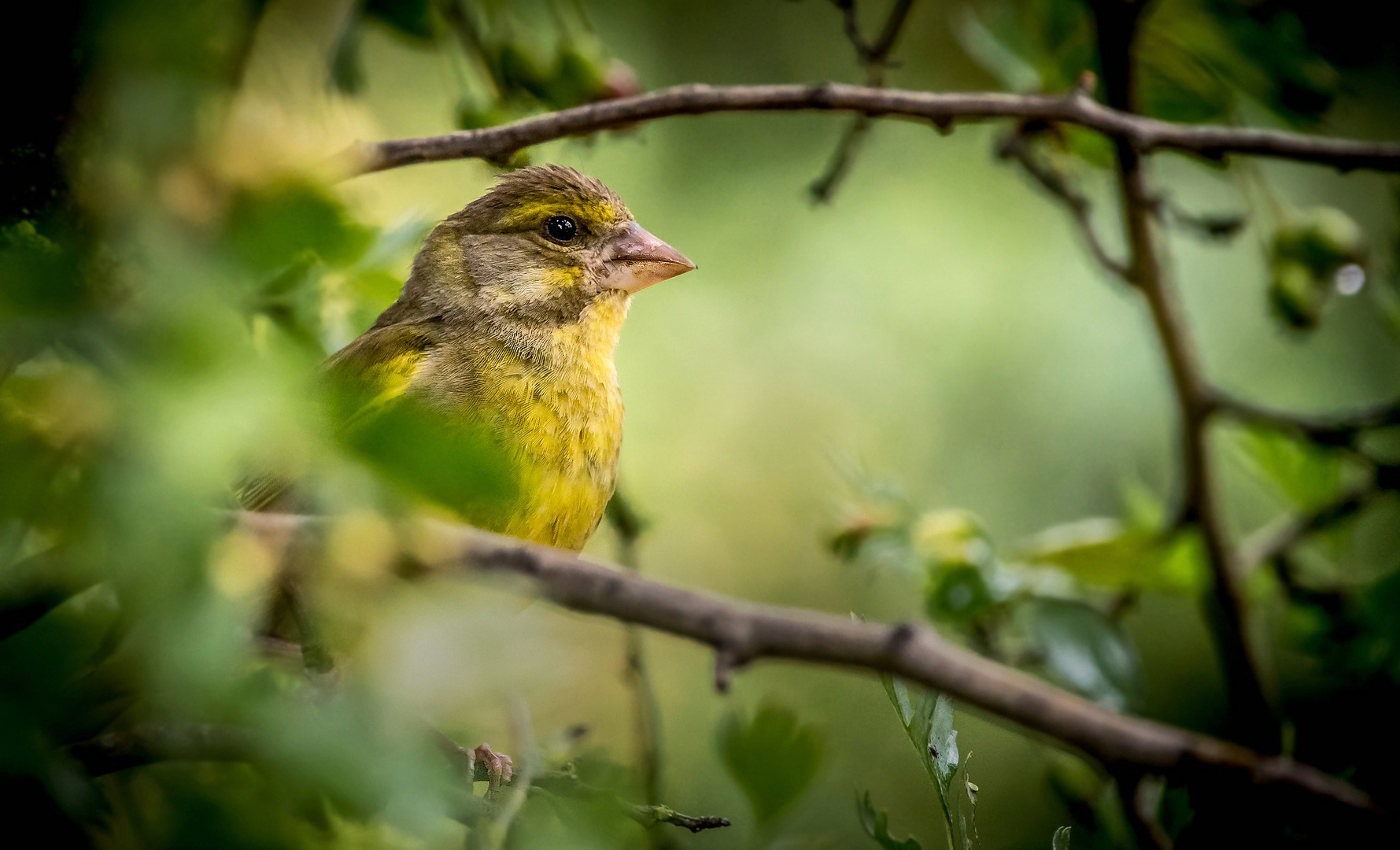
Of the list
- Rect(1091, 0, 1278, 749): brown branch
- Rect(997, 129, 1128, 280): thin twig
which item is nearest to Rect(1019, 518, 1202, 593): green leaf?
Rect(1091, 0, 1278, 749): brown branch

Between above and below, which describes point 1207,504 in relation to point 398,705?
below

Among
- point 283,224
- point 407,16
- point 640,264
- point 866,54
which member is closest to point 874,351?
point 640,264

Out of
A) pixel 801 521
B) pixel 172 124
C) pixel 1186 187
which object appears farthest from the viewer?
pixel 801 521

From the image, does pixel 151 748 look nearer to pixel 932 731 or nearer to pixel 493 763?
pixel 932 731

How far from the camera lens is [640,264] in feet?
8.55

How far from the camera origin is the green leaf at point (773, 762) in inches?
46.5

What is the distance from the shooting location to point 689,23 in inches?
190

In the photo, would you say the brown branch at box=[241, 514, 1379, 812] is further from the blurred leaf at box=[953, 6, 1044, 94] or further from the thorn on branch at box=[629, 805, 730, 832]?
the blurred leaf at box=[953, 6, 1044, 94]

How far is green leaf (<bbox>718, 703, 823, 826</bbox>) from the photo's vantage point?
3.88ft

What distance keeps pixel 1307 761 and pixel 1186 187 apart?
9.05 ft

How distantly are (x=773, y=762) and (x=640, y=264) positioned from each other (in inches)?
62.7

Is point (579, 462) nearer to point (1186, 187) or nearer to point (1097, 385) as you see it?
point (1097, 385)

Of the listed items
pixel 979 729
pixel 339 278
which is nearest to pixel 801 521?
pixel 979 729

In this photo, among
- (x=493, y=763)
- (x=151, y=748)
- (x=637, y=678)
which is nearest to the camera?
(x=151, y=748)
